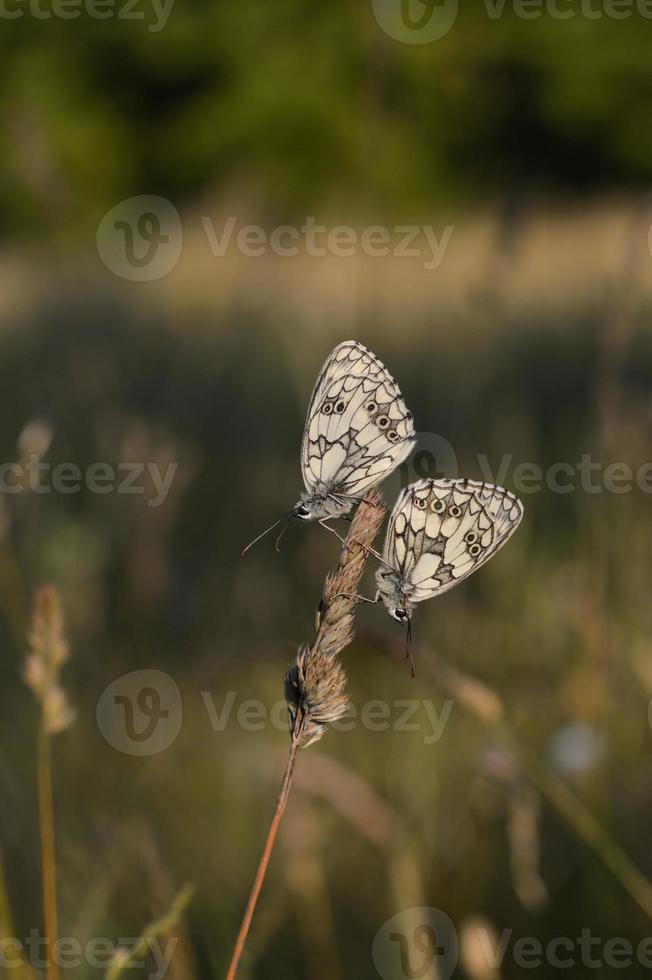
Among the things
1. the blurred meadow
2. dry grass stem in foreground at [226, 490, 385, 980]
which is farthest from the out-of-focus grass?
dry grass stem in foreground at [226, 490, 385, 980]

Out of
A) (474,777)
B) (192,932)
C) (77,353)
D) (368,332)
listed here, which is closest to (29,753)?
(192,932)

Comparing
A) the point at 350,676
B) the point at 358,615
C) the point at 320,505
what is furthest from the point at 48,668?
the point at 350,676

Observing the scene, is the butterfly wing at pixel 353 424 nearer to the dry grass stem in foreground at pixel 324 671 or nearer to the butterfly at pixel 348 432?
the butterfly at pixel 348 432

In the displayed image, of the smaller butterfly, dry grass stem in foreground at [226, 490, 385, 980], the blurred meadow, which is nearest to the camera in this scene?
dry grass stem in foreground at [226, 490, 385, 980]

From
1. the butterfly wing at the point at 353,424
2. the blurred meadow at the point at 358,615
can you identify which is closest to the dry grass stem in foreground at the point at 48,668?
the blurred meadow at the point at 358,615

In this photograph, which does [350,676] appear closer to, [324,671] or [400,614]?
[400,614]

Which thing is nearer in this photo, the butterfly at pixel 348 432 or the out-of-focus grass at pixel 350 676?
the butterfly at pixel 348 432

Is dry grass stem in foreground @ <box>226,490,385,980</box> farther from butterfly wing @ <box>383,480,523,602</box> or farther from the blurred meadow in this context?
the blurred meadow
